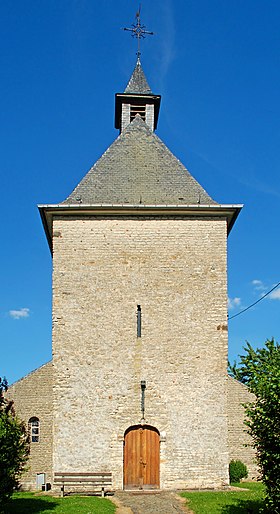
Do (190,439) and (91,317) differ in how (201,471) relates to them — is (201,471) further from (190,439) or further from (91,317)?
(91,317)

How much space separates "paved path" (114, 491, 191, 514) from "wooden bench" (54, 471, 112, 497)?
19.0 inches

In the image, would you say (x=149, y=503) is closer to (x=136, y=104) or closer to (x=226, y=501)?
(x=226, y=501)

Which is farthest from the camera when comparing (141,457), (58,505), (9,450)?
(141,457)

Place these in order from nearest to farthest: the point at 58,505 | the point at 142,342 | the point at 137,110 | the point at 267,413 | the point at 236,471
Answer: the point at 267,413 < the point at 58,505 < the point at 142,342 < the point at 236,471 < the point at 137,110

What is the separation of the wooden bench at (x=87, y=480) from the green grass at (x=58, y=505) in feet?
1.71

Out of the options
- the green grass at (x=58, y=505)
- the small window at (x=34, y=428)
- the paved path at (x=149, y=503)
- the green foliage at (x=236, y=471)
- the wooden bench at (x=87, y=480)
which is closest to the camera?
the green grass at (x=58, y=505)

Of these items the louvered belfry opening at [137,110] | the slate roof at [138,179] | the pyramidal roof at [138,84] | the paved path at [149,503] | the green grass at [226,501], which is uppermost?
the pyramidal roof at [138,84]

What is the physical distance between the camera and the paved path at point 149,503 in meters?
14.2

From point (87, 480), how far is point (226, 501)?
4312 millimetres

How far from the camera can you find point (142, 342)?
60.8 ft

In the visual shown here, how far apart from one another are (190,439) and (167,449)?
2.44 ft

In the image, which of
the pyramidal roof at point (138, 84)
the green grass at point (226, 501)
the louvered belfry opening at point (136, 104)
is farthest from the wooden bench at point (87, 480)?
the pyramidal roof at point (138, 84)

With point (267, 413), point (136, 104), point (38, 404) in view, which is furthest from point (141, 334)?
point (136, 104)

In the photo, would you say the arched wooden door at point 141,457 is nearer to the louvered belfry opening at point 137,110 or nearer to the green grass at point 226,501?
the green grass at point 226,501
